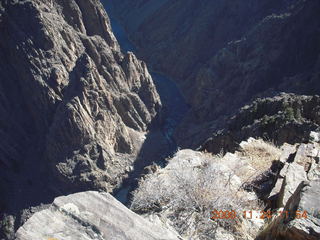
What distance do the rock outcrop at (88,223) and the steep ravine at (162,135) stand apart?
23.5 meters

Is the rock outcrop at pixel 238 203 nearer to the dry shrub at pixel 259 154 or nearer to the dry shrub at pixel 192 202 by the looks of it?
the dry shrub at pixel 192 202

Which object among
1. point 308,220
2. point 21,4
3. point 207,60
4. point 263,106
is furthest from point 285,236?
point 207,60

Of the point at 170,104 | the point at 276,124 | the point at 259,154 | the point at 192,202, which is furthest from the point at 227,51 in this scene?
the point at 192,202

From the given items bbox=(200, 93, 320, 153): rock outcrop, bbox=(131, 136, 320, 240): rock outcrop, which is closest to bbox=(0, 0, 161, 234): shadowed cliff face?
bbox=(200, 93, 320, 153): rock outcrop

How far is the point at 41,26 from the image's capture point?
3547 cm

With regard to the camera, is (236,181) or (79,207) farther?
(236,181)

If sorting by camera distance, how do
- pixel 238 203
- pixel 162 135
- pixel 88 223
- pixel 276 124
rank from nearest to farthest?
pixel 88 223
pixel 238 203
pixel 276 124
pixel 162 135

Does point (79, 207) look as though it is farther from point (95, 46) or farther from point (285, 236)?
point (95, 46)

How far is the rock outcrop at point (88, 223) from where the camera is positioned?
2807 millimetres

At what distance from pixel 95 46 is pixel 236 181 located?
3687cm

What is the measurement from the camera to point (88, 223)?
9.91ft

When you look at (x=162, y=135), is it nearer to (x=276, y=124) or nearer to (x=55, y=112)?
(x=55, y=112)

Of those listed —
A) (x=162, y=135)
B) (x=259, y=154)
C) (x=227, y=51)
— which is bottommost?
(x=259, y=154)

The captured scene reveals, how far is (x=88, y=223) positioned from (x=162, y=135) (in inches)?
1509
